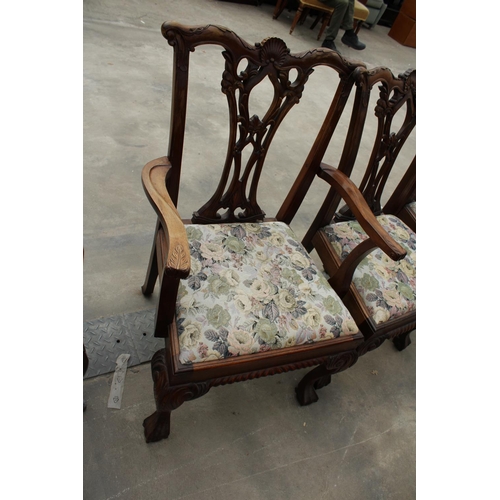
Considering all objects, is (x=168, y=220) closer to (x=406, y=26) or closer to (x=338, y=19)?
(x=338, y=19)

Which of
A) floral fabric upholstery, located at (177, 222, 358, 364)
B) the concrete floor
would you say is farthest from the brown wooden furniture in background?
floral fabric upholstery, located at (177, 222, 358, 364)

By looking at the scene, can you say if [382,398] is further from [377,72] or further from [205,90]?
[205,90]

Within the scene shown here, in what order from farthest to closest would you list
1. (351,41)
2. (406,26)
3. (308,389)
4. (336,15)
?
(406,26)
(351,41)
(336,15)
(308,389)

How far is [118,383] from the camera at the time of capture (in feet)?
4.36

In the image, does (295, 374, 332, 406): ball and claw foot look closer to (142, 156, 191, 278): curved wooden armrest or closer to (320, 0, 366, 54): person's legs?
(142, 156, 191, 278): curved wooden armrest

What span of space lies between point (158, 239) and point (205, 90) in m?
2.18

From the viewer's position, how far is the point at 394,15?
690cm

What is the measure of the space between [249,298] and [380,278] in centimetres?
50

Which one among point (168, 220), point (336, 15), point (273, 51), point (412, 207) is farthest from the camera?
point (336, 15)

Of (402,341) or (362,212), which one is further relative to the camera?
(402,341)

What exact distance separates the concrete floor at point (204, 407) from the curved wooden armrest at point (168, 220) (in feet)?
2.21

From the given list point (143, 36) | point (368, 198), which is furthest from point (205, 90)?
point (368, 198)

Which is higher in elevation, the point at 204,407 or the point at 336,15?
the point at 336,15

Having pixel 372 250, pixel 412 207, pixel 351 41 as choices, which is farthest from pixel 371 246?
pixel 351 41
